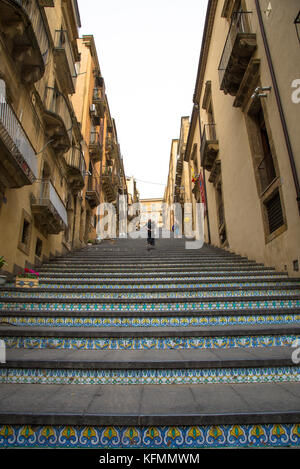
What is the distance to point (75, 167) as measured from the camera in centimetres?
1219

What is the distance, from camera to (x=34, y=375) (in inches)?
103

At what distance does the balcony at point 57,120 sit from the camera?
29.6ft

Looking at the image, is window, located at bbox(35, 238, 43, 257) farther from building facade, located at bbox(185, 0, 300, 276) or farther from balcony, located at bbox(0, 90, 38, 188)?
building facade, located at bbox(185, 0, 300, 276)

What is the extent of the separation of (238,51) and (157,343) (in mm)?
8765

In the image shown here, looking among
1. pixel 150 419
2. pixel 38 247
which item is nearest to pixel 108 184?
pixel 38 247

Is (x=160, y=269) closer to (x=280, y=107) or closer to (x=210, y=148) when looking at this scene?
(x=280, y=107)

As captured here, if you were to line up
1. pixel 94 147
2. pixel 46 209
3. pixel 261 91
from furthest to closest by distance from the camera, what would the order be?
pixel 94 147
pixel 46 209
pixel 261 91

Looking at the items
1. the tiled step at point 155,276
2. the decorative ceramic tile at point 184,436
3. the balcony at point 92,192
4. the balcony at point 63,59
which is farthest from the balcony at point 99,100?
the decorative ceramic tile at point 184,436

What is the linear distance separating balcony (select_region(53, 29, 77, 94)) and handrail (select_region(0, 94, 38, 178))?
18.6 ft

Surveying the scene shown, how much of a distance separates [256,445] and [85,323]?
2.73 m

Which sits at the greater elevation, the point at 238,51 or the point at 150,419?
the point at 238,51

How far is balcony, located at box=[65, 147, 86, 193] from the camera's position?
12.2m

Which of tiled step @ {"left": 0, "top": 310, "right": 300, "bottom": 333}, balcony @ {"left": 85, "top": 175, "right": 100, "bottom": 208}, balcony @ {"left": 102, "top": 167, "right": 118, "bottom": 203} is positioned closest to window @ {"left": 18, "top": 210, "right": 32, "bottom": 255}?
tiled step @ {"left": 0, "top": 310, "right": 300, "bottom": 333}
